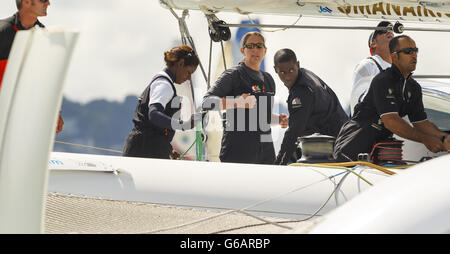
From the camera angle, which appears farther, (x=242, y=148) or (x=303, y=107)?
(x=242, y=148)

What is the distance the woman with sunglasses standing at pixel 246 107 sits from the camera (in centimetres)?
359

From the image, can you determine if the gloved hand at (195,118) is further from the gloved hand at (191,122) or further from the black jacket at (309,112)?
the black jacket at (309,112)

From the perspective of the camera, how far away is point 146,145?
11.2 ft

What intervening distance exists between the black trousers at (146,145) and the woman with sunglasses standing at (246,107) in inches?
11.8

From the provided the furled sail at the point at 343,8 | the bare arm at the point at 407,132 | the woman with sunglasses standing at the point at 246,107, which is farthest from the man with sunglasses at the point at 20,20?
the bare arm at the point at 407,132

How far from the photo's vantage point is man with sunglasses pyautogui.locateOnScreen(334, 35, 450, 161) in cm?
301

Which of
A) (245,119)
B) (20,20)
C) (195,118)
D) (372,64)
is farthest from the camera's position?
(372,64)

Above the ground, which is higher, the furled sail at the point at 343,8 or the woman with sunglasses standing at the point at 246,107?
the furled sail at the point at 343,8

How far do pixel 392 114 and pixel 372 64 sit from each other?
3.15 ft

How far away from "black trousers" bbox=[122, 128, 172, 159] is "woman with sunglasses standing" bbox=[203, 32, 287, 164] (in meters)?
0.30

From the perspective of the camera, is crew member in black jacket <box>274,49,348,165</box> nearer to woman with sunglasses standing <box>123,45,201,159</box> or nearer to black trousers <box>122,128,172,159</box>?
woman with sunglasses standing <box>123,45,201,159</box>

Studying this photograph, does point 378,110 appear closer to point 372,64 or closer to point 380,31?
point 372,64

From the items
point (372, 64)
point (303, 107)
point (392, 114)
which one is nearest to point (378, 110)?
point (392, 114)
